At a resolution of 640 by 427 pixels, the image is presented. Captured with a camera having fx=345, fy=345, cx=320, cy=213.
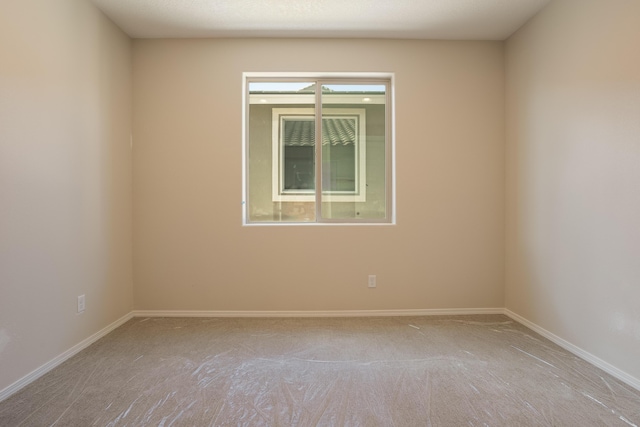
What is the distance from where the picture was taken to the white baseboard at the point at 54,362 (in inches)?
76.1

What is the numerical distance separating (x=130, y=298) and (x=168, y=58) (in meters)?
2.29

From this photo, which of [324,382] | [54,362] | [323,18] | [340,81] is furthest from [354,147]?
[54,362]

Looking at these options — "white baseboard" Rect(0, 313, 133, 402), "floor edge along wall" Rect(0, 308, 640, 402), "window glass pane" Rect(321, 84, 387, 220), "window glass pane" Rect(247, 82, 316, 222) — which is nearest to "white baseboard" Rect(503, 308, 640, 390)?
"floor edge along wall" Rect(0, 308, 640, 402)

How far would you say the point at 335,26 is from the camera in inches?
121

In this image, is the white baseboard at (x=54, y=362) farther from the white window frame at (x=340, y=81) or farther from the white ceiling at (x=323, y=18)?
the white ceiling at (x=323, y=18)

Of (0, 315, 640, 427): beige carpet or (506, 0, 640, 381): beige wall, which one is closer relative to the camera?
(0, 315, 640, 427): beige carpet

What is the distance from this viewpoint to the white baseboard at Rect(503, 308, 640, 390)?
6.78 ft

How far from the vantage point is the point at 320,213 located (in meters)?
3.45

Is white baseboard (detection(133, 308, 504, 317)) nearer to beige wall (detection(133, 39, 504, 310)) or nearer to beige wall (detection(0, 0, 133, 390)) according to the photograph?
beige wall (detection(133, 39, 504, 310))

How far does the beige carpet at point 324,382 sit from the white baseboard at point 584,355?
5 cm

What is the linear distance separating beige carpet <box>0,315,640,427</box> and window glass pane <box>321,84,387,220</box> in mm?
1281

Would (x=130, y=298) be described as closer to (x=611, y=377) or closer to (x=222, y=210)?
(x=222, y=210)

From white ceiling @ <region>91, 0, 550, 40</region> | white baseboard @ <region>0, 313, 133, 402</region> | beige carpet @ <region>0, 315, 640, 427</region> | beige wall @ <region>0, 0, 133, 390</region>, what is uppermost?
white ceiling @ <region>91, 0, 550, 40</region>

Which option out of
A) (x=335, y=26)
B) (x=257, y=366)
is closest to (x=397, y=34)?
(x=335, y=26)
